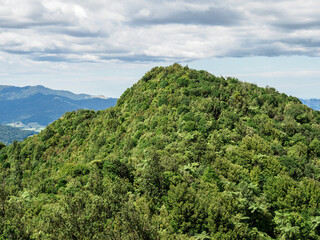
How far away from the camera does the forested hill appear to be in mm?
30203

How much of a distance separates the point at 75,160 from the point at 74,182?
5093 centimetres

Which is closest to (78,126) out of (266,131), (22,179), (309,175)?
(22,179)

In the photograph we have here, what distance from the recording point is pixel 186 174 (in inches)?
1804

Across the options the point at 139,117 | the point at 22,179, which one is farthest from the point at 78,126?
the point at 139,117

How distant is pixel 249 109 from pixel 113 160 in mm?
46873

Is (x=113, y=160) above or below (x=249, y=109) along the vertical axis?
below

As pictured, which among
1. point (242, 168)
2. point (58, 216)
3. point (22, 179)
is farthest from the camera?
point (22, 179)

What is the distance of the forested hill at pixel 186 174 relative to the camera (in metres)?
30.2

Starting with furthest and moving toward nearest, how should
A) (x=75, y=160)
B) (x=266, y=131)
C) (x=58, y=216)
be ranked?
1. (x=75, y=160)
2. (x=266, y=131)
3. (x=58, y=216)

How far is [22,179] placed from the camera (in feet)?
332

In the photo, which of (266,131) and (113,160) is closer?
(113,160)

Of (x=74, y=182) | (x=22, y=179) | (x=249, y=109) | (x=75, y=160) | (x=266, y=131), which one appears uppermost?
(x=249, y=109)

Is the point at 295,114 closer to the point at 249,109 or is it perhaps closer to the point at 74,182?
the point at 249,109

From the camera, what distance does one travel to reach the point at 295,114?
8181 cm
